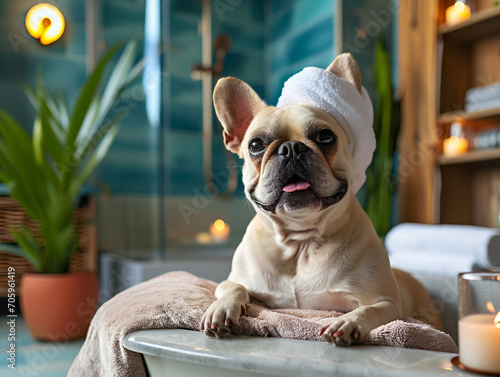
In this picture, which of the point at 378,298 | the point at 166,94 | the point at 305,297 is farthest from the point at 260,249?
the point at 166,94

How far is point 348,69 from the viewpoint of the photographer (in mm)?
908

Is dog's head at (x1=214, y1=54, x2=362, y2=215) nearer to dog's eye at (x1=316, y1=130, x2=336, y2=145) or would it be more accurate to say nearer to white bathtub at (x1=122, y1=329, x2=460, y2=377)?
dog's eye at (x1=316, y1=130, x2=336, y2=145)

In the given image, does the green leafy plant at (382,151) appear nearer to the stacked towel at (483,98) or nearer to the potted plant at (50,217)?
the stacked towel at (483,98)

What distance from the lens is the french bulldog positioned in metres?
0.81

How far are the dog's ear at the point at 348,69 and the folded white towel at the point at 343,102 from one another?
0.08ft

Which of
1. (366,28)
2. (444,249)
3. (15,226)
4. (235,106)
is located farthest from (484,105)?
(15,226)

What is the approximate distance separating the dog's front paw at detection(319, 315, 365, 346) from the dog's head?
0.22 meters

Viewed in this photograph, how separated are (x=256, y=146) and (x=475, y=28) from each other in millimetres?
2084

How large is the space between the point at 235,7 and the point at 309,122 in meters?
2.66

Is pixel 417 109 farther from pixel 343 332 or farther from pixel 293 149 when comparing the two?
pixel 343 332

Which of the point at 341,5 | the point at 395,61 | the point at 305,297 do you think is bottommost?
the point at 305,297

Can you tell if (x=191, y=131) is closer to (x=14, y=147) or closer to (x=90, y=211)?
(x=90, y=211)

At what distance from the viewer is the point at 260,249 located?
91 cm

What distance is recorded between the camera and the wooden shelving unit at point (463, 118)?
8.22ft
